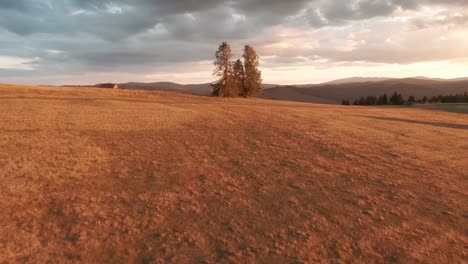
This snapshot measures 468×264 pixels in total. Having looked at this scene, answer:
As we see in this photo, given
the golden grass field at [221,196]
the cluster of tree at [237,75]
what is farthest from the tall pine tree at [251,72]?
the golden grass field at [221,196]

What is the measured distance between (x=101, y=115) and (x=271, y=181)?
13809mm

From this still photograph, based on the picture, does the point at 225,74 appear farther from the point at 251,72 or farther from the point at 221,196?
the point at 221,196

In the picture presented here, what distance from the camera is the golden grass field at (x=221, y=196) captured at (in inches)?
324

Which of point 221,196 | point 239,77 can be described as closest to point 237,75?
point 239,77

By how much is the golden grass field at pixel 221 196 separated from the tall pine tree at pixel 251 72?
5094cm

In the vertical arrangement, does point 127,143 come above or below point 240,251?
above

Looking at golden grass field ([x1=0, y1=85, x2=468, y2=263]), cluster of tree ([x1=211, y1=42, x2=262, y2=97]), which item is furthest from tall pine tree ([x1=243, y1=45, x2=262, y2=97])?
golden grass field ([x1=0, y1=85, x2=468, y2=263])

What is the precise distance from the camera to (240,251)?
812cm

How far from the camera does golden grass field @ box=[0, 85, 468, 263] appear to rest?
8227 mm

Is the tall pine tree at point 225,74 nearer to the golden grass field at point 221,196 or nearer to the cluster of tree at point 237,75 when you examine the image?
the cluster of tree at point 237,75

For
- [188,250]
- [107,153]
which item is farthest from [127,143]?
[188,250]

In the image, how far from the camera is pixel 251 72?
6994 cm

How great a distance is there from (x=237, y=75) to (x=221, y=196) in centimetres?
5944

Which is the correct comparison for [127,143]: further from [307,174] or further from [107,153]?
[307,174]
